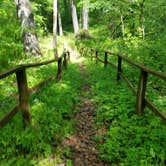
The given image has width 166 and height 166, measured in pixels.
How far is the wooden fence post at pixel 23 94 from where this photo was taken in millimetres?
3721

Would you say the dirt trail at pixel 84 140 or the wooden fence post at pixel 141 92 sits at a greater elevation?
the wooden fence post at pixel 141 92

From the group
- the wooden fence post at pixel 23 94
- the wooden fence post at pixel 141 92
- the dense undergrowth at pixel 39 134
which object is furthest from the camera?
the wooden fence post at pixel 141 92

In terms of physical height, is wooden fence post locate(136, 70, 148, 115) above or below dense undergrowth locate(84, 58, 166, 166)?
above

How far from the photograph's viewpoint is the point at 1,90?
20.6 ft

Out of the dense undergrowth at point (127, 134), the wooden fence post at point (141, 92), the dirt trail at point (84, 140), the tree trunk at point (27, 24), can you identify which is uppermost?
the tree trunk at point (27, 24)

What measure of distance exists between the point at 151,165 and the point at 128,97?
2798mm

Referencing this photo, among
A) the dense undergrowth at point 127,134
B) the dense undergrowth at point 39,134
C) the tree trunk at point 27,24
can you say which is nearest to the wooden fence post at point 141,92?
the dense undergrowth at point 127,134

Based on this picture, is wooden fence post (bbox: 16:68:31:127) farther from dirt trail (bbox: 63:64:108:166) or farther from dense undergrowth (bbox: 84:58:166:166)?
dense undergrowth (bbox: 84:58:166:166)

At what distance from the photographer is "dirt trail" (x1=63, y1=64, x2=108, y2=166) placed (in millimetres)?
3740

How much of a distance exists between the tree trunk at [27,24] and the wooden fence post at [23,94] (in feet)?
22.4

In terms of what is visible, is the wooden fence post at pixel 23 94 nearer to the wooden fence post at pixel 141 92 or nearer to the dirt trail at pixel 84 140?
the dirt trail at pixel 84 140

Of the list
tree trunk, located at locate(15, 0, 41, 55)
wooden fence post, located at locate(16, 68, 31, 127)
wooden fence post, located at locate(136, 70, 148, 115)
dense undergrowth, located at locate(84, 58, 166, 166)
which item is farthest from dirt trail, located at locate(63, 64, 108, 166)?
tree trunk, located at locate(15, 0, 41, 55)

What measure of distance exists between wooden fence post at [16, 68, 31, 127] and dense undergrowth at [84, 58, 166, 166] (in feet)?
4.71

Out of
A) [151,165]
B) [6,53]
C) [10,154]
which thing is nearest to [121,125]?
[151,165]
